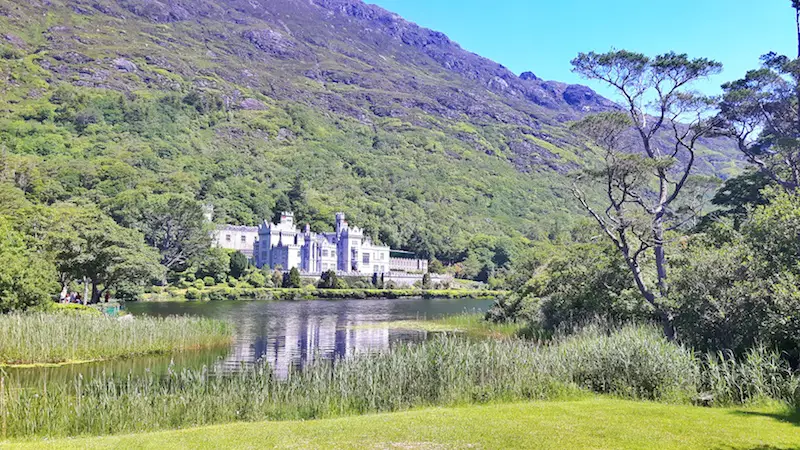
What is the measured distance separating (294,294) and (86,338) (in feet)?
157

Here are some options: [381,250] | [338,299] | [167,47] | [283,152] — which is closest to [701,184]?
[338,299]

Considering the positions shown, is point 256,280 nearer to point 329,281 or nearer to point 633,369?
point 329,281

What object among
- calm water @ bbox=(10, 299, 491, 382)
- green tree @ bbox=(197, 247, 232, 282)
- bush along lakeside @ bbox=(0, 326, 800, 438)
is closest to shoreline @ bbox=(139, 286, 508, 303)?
green tree @ bbox=(197, 247, 232, 282)

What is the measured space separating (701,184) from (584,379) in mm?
9782

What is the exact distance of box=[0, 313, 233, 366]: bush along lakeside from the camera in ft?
58.6

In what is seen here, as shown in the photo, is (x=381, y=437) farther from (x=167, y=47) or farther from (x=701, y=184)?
(x=167, y=47)

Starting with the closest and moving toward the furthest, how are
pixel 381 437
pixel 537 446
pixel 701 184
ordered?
pixel 537 446 < pixel 381 437 < pixel 701 184

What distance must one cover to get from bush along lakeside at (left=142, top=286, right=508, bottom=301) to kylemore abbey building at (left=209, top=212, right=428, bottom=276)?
1303cm

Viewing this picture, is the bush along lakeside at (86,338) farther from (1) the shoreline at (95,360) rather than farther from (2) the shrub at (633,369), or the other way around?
(2) the shrub at (633,369)

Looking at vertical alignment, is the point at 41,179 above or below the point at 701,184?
above

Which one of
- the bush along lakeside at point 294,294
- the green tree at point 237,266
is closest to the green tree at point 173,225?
the green tree at point 237,266

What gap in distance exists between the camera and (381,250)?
3875 inches

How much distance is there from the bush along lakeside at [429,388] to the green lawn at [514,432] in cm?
148

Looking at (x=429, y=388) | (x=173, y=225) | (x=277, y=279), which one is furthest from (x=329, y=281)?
(x=429, y=388)
